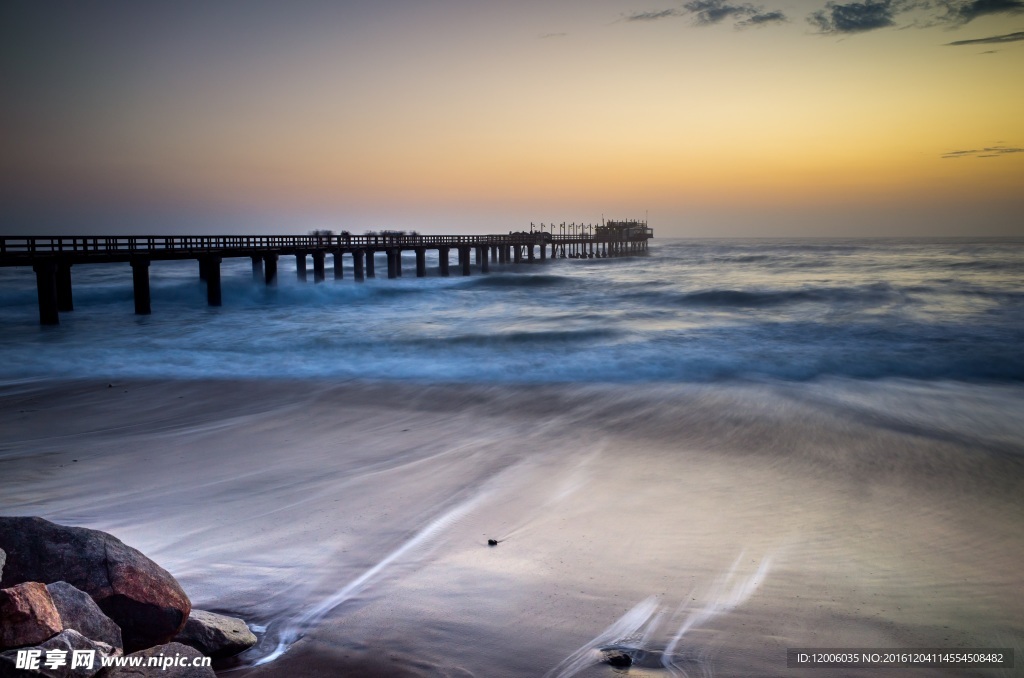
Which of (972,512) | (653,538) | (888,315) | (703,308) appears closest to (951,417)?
(972,512)

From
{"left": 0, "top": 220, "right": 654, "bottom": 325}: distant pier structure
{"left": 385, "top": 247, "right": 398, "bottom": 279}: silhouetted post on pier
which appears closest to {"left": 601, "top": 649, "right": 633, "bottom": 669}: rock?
{"left": 0, "top": 220, "right": 654, "bottom": 325}: distant pier structure

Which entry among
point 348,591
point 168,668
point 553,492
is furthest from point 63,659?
point 553,492

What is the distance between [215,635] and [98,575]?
71cm

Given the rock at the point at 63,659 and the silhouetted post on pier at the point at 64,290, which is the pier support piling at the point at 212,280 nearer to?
the silhouetted post on pier at the point at 64,290

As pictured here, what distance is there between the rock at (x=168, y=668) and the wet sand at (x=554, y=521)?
0.56m

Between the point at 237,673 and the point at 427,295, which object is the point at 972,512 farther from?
the point at 427,295

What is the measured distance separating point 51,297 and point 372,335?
10977mm

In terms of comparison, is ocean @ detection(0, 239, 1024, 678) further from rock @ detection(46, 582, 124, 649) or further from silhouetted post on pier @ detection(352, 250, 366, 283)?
silhouetted post on pier @ detection(352, 250, 366, 283)

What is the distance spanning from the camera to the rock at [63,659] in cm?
266

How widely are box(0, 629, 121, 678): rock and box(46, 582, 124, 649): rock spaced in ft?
0.26

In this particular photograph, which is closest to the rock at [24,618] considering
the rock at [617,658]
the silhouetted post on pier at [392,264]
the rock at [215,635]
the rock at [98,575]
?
the rock at [98,575]

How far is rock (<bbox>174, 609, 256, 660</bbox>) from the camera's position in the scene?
3.65m

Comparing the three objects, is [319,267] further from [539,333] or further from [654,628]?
[654,628]

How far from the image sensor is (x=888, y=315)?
22688mm
